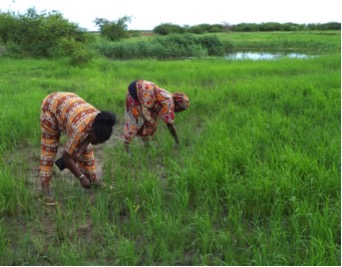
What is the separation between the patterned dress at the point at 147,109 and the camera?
414 cm

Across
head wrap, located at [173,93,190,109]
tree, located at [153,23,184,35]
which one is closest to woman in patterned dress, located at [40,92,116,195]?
head wrap, located at [173,93,190,109]

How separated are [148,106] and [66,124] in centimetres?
130

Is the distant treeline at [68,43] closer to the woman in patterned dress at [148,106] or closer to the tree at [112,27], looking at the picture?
the tree at [112,27]

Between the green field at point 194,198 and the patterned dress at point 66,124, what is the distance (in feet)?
0.94

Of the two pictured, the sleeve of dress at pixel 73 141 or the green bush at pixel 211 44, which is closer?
the sleeve of dress at pixel 73 141

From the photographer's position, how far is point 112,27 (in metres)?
28.1

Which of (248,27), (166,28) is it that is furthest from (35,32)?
(248,27)

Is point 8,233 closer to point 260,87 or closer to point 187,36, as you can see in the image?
point 260,87

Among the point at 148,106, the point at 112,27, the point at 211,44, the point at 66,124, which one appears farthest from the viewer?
the point at 112,27

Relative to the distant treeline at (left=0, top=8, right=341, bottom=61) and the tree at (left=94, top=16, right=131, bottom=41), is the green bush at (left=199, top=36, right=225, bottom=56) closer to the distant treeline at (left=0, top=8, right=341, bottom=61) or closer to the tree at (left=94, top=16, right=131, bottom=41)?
the distant treeline at (left=0, top=8, right=341, bottom=61)

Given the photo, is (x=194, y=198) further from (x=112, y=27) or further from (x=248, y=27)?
(x=248, y=27)

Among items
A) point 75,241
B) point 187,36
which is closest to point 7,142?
point 75,241

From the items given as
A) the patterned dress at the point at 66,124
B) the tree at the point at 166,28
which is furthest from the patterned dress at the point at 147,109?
the tree at the point at 166,28

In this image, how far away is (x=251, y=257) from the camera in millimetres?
2430
